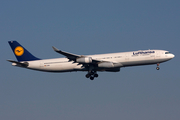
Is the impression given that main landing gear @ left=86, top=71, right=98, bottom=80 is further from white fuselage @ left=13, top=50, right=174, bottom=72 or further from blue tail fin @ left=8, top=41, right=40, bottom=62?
blue tail fin @ left=8, top=41, right=40, bottom=62

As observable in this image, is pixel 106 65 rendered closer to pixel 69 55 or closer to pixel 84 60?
pixel 84 60

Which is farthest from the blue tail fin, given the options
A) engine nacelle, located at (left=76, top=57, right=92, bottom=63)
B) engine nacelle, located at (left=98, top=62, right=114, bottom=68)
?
engine nacelle, located at (left=98, top=62, right=114, bottom=68)

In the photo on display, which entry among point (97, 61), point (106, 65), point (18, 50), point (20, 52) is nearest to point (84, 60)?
point (97, 61)

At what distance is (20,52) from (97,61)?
17788 millimetres

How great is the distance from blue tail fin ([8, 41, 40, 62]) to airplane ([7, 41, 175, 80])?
1.53 metres

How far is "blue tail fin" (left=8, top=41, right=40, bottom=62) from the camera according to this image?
5750cm

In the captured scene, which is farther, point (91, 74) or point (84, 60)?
point (91, 74)

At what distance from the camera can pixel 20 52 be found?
5828cm

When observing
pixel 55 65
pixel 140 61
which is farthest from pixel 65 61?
pixel 140 61

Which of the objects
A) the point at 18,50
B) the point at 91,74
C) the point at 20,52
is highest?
the point at 18,50

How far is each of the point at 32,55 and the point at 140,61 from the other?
2244 centimetres

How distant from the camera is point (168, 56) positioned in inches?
2034

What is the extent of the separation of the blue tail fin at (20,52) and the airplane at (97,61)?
5.00 feet

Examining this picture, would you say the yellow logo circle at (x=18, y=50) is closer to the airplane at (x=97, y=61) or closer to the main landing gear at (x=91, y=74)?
the airplane at (x=97, y=61)
